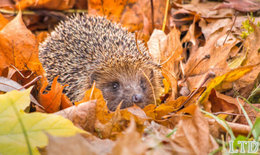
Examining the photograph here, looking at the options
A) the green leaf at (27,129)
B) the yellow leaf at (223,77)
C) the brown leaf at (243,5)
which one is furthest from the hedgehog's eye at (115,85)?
the brown leaf at (243,5)

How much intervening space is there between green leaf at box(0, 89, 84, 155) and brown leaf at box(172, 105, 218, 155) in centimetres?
81

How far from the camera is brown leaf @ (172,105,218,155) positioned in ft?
7.34

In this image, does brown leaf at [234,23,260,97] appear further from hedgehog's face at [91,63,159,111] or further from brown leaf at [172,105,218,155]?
brown leaf at [172,105,218,155]

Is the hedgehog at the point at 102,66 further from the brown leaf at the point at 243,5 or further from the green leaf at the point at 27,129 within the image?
the green leaf at the point at 27,129

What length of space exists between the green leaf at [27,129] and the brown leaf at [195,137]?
808 mm

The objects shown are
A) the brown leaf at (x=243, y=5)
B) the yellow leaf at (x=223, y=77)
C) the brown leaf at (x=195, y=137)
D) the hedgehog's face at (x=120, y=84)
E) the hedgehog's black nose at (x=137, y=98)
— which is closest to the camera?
the brown leaf at (x=195, y=137)

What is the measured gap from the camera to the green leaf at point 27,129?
7.40 feet

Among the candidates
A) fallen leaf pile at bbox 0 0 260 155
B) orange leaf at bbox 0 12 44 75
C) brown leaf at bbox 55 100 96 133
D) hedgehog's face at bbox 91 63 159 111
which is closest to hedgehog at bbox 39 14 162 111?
hedgehog's face at bbox 91 63 159 111

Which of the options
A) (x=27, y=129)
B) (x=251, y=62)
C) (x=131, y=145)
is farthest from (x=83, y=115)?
(x=251, y=62)

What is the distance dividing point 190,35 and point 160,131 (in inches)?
97.5

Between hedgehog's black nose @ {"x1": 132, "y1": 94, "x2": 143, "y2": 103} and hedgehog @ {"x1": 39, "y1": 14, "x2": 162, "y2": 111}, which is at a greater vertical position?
hedgehog @ {"x1": 39, "y1": 14, "x2": 162, "y2": 111}

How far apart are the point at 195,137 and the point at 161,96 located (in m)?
1.62

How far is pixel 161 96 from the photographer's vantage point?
3.92 m

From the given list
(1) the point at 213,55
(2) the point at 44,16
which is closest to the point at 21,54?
(1) the point at 213,55
